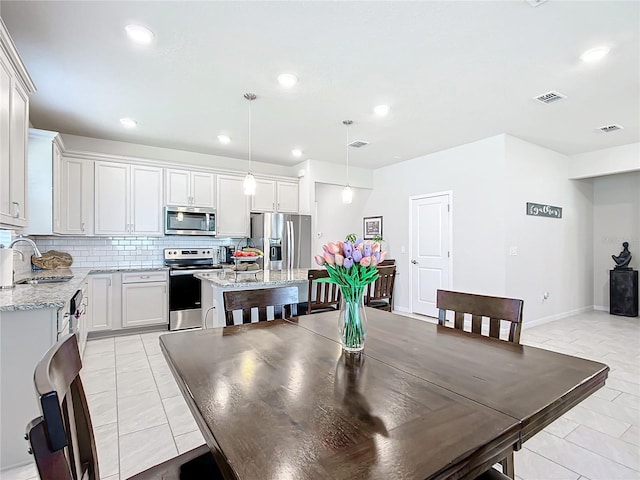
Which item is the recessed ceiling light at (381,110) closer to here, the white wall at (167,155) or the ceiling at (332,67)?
the ceiling at (332,67)

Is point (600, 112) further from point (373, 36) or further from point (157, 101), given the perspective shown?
point (157, 101)

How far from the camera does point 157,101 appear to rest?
11.6 feet

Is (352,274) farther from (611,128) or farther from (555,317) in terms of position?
(555,317)

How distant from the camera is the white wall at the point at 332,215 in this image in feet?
24.2

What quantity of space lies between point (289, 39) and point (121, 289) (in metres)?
3.70

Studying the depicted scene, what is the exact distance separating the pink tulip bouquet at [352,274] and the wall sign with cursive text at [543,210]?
453 cm

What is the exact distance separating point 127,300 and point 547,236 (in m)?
6.09

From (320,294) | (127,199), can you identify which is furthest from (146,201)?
(320,294)

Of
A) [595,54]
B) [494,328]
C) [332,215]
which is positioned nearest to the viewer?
[494,328]

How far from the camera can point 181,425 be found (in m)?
2.33

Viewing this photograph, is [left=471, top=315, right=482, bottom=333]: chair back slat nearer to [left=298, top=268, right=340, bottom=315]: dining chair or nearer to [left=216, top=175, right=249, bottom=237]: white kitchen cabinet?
[left=298, top=268, right=340, bottom=315]: dining chair

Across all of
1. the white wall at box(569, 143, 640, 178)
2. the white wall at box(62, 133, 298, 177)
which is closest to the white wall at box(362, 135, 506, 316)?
the white wall at box(569, 143, 640, 178)

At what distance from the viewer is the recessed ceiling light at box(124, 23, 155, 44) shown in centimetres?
234

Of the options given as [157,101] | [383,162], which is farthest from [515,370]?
[383,162]
